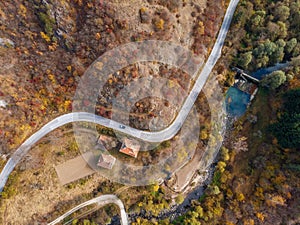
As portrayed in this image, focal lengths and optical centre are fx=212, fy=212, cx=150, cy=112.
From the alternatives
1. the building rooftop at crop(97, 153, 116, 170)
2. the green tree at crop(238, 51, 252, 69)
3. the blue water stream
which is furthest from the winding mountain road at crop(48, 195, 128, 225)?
the green tree at crop(238, 51, 252, 69)

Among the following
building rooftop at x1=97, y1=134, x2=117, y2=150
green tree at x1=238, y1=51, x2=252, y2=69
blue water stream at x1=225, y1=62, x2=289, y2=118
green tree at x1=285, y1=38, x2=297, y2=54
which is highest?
green tree at x1=285, y1=38, x2=297, y2=54

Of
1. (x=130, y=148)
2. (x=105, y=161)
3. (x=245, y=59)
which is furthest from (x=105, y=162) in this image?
(x=245, y=59)

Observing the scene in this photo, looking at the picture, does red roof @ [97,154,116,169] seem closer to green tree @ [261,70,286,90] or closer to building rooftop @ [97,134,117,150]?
building rooftop @ [97,134,117,150]

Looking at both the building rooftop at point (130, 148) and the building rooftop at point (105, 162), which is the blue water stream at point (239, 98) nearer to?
the building rooftop at point (130, 148)

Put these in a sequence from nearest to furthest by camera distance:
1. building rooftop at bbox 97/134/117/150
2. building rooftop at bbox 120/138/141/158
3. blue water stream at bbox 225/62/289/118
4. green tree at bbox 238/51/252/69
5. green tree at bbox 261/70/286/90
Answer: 1. building rooftop at bbox 120/138/141/158
2. building rooftop at bbox 97/134/117/150
3. green tree at bbox 261/70/286/90
4. green tree at bbox 238/51/252/69
5. blue water stream at bbox 225/62/289/118

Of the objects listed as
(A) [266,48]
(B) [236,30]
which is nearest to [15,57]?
(B) [236,30]

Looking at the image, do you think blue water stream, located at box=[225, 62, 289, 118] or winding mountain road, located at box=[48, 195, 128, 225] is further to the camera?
blue water stream, located at box=[225, 62, 289, 118]

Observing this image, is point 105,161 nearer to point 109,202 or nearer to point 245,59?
point 109,202

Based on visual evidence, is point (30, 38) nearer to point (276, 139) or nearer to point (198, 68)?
point (198, 68)

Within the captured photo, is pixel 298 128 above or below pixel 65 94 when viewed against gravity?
above
